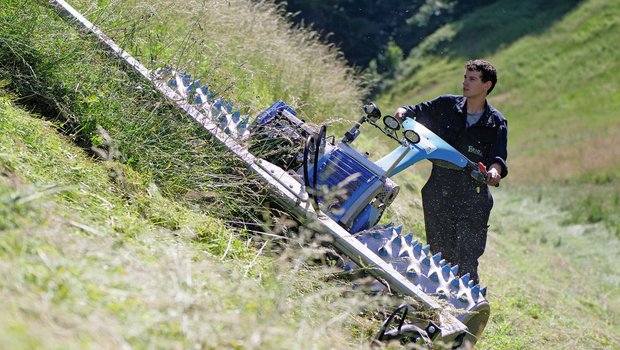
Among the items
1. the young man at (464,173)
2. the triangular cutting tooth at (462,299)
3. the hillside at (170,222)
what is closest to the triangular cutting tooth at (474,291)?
the triangular cutting tooth at (462,299)

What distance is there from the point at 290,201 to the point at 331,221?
0.32 metres

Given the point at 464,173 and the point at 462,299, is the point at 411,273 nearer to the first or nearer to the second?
the point at 462,299

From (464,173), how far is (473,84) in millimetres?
739

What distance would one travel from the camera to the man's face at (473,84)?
7.87m

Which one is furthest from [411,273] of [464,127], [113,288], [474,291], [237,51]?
[237,51]

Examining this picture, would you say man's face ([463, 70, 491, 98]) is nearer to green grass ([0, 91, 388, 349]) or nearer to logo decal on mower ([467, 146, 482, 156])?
logo decal on mower ([467, 146, 482, 156])

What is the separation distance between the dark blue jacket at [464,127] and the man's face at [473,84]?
0.40 feet

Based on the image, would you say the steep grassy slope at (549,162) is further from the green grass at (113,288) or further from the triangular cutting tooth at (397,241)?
the green grass at (113,288)

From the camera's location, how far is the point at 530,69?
47.6m

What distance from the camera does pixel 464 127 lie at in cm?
791

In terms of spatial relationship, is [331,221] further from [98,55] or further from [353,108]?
[353,108]

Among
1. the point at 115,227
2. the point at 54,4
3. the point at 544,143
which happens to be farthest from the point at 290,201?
the point at 544,143

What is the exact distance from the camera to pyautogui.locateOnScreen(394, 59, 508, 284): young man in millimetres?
7711

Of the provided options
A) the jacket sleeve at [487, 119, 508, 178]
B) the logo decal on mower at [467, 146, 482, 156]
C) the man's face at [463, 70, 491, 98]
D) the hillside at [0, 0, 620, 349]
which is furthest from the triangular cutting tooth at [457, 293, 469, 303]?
the man's face at [463, 70, 491, 98]
